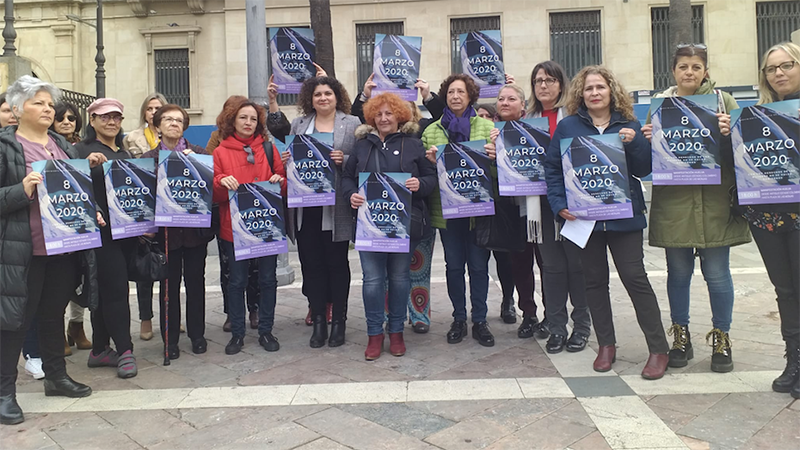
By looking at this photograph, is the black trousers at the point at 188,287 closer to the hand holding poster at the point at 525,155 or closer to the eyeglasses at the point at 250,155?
the eyeglasses at the point at 250,155

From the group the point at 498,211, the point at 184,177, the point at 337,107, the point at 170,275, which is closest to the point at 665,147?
the point at 498,211

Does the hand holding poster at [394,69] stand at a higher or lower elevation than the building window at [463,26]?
lower

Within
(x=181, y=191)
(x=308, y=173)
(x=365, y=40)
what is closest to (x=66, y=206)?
(x=181, y=191)

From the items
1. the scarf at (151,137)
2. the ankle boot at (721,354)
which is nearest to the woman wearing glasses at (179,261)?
the scarf at (151,137)

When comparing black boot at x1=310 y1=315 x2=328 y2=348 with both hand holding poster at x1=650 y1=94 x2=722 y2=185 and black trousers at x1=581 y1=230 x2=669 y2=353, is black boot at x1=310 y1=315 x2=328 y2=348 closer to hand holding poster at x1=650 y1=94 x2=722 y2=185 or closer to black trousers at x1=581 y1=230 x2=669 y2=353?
black trousers at x1=581 y1=230 x2=669 y2=353

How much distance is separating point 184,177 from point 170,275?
0.88 m

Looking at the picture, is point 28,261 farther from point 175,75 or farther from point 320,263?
point 175,75

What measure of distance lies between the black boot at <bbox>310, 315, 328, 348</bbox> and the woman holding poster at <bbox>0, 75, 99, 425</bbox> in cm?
176

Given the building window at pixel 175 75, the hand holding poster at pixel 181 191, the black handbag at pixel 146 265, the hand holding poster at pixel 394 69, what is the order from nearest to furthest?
the hand holding poster at pixel 181 191 < the black handbag at pixel 146 265 < the hand holding poster at pixel 394 69 < the building window at pixel 175 75

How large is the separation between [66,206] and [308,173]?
178cm

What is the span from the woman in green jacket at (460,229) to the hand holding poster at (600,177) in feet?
3.84

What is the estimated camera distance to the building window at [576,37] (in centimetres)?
1842

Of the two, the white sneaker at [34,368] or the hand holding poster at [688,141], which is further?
the white sneaker at [34,368]

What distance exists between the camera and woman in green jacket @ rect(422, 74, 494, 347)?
5.23 m
